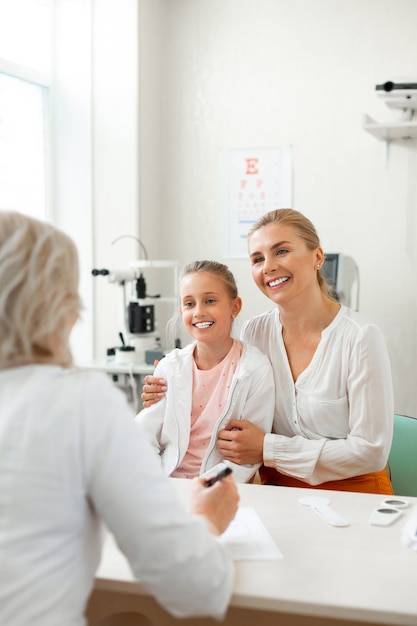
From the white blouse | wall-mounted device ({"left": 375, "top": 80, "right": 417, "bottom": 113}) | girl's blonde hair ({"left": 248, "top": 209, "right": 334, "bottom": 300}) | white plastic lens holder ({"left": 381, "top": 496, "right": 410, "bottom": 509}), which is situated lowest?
white plastic lens holder ({"left": 381, "top": 496, "right": 410, "bottom": 509})

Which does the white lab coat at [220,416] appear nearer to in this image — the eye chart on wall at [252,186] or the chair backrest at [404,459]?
the chair backrest at [404,459]

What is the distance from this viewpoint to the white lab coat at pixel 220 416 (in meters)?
1.88

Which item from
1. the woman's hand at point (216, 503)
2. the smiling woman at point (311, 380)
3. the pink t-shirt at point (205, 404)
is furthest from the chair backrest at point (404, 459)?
the woman's hand at point (216, 503)

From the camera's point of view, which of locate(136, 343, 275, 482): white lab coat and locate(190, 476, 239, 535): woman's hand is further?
locate(136, 343, 275, 482): white lab coat

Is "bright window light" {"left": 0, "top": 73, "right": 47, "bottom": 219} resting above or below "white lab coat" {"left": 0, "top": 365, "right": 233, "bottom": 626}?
above

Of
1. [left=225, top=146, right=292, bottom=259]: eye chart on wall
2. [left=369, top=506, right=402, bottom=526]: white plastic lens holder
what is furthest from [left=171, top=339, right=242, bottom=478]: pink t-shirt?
[left=225, top=146, right=292, bottom=259]: eye chart on wall

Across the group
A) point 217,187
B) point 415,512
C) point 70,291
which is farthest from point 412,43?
point 70,291

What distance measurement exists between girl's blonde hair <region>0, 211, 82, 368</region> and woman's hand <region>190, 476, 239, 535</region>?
406mm

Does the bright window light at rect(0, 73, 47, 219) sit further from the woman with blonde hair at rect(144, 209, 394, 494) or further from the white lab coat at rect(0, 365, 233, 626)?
the white lab coat at rect(0, 365, 233, 626)

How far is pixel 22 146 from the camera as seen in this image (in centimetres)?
394

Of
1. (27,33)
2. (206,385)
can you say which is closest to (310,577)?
(206,385)

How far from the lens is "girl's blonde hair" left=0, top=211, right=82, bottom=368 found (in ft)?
2.97

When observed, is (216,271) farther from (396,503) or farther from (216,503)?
(216,503)

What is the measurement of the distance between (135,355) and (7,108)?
156 centimetres
